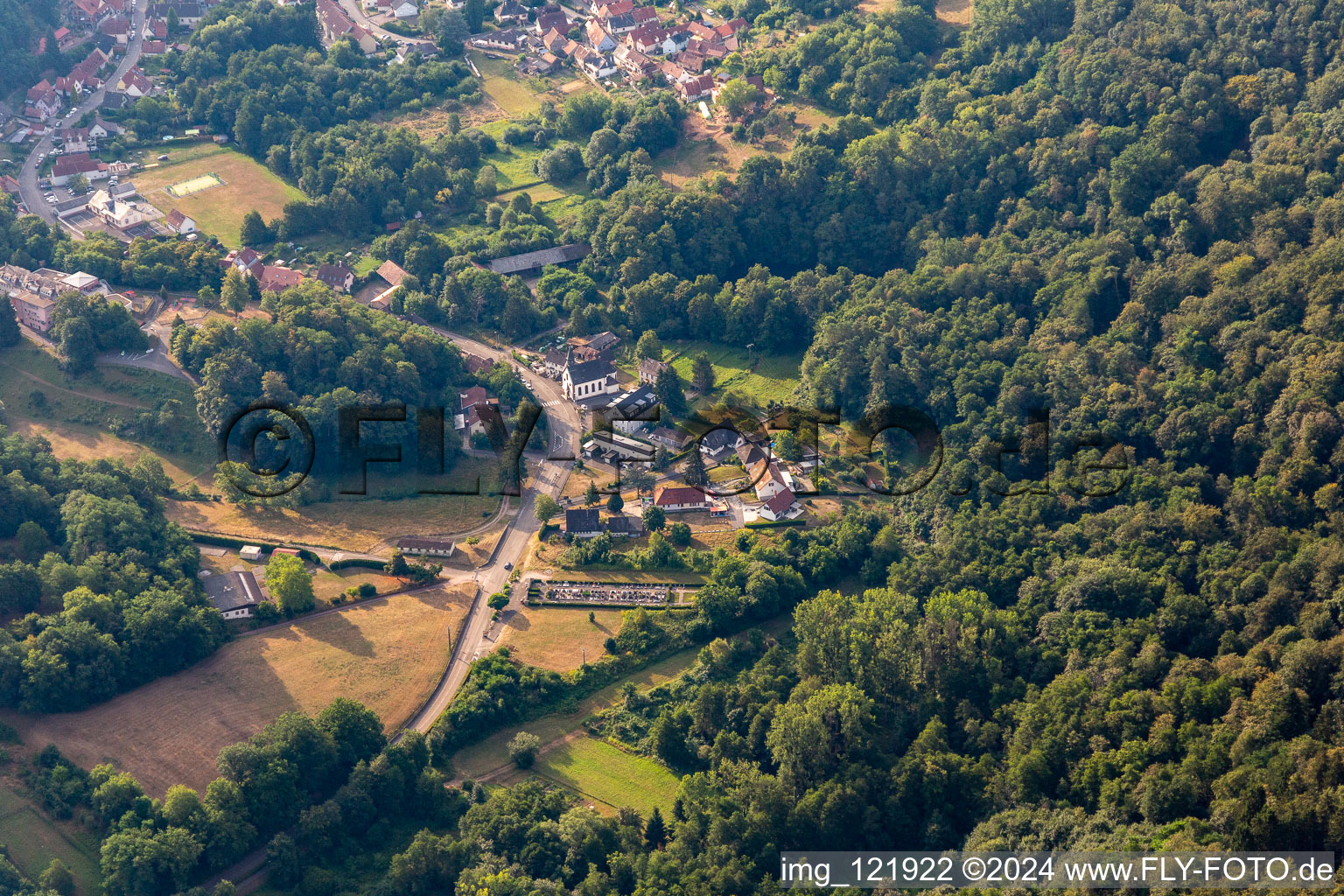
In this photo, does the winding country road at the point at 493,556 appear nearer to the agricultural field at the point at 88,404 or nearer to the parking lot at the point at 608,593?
the parking lot at the point at 608,593

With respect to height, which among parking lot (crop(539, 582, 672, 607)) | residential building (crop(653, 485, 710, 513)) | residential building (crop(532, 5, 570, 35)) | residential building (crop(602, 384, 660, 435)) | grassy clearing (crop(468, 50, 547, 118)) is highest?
residential building (crop(532, 5, 570, 35))

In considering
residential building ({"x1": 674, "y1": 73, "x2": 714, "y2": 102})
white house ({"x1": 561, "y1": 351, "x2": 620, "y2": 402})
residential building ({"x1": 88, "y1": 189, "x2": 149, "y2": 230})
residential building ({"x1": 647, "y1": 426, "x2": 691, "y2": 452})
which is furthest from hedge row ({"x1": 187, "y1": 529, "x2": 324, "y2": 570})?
residential building ({"x1": 674, "y1": 73, "x2": 714, "y2": 102})

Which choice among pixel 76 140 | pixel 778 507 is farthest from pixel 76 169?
pixel 778 507

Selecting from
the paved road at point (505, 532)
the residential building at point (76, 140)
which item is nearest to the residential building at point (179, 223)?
the residential building at point (76, 140)

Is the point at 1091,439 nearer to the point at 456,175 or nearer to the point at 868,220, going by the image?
the point at 868,220

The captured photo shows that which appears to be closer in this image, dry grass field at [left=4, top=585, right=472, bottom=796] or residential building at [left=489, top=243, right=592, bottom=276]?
dry grass field at [left=4, top=585, right=472, bottom=796]

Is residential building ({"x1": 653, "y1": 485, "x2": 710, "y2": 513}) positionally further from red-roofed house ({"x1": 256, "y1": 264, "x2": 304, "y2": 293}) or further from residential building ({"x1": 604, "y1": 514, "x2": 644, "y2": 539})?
red-roofed house ({"x1": 256, "y1": 264, "x2": 304, "y2": 293})

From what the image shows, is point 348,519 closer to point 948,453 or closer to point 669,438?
point 669,438
